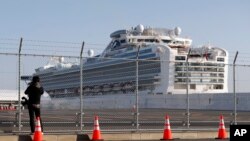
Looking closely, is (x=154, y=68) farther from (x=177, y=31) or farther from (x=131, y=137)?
(x=131, y=137)

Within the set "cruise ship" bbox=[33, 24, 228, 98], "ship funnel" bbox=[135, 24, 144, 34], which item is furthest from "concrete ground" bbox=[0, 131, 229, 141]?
"ship funnel" bbox=[135, 24, 144, 34]

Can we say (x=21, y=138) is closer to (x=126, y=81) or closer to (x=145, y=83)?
(x=126, y=81)

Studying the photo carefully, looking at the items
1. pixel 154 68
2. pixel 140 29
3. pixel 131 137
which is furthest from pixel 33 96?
pixel 140 29

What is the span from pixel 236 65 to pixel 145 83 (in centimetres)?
5031

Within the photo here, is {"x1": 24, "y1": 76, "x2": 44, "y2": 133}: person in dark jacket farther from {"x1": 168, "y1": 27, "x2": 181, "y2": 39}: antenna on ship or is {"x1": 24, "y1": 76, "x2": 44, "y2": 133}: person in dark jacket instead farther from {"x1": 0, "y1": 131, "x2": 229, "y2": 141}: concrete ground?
{"x1": 168, "y1": 27, "x2": 181, "y2": 39}: antenna on ship

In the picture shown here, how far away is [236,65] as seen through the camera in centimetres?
2050

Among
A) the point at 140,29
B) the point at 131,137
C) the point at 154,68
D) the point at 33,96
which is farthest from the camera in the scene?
the point at 140,29

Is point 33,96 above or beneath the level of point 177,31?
beneath

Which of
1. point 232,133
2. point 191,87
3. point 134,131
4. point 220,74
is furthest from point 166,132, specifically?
point 220,74

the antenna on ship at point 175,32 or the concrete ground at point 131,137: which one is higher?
the antenna on ship at point 175,32

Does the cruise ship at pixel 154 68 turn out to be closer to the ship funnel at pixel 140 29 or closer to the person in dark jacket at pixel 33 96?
the ship funnel at pixel 140 29

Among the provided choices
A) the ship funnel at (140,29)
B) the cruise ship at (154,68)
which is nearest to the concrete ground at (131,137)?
the cruise ship at (154,68)

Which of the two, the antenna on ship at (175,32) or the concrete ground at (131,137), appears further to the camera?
the antenna on ship at (175,32)

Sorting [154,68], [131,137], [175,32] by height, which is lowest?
[131,137]
